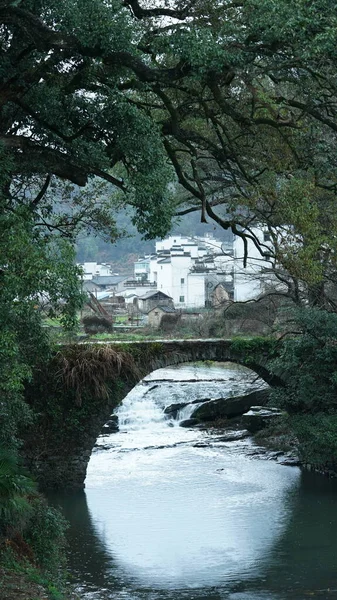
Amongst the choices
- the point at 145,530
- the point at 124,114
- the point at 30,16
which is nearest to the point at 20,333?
the point at 124,114

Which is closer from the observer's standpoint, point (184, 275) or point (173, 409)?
point (173, 409)

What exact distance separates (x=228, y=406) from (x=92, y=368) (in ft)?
30.2

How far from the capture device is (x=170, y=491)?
2091 cm

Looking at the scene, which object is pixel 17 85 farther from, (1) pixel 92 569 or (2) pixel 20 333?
(1) pixel 92 569

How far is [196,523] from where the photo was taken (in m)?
18.4

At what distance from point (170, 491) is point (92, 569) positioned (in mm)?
5535

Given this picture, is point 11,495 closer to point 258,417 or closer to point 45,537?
point 45,537

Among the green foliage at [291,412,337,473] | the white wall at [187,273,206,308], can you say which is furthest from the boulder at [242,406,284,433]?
the white wall at [187,273,206,308]

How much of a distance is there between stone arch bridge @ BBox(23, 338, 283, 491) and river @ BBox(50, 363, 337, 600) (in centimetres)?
70

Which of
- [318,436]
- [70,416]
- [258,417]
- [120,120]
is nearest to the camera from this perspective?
[120,120]

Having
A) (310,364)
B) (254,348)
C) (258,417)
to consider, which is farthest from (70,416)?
(258,417)

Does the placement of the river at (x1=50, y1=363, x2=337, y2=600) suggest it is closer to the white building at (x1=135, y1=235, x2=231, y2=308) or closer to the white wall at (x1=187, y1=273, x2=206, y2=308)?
the white building at (x1=135, y1=235, x2=231, y2=308)

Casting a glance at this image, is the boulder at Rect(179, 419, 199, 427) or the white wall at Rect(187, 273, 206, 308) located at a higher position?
the white wall at Rect(187, 273, 206, 308)

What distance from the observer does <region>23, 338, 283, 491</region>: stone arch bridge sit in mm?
20672
